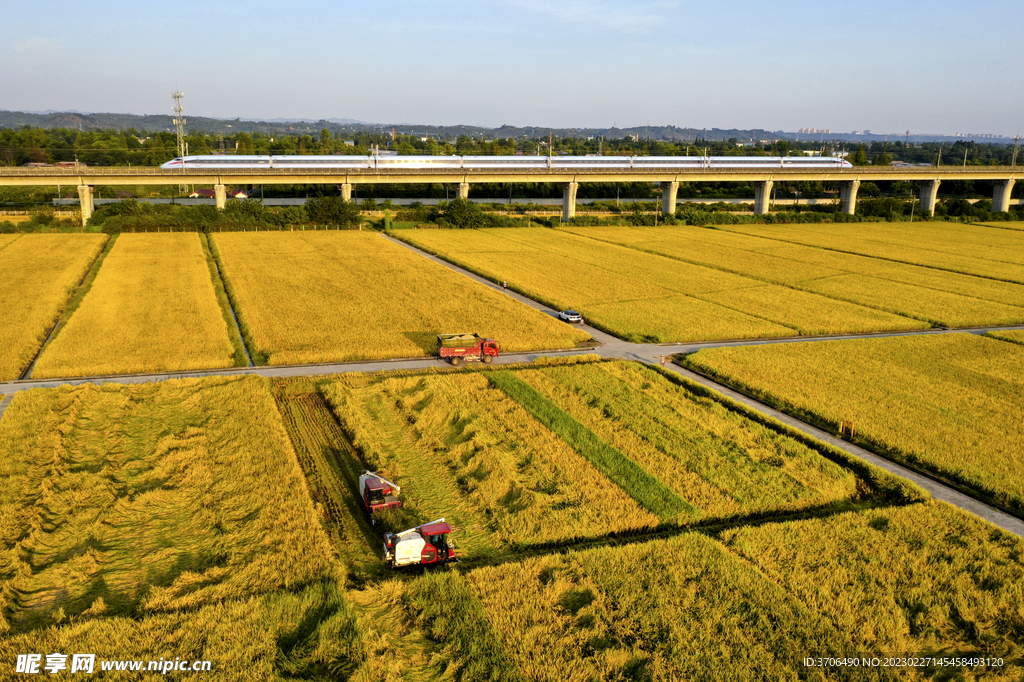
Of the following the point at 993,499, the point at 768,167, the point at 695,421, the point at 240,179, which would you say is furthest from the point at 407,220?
the point at 993,499

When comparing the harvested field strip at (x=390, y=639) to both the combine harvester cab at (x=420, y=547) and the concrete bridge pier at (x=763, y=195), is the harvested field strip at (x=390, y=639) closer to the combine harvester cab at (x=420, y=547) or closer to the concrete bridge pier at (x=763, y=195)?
the combine harvester cab at (x=420, y=547)

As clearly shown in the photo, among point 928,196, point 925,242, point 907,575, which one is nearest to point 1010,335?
point 907,575

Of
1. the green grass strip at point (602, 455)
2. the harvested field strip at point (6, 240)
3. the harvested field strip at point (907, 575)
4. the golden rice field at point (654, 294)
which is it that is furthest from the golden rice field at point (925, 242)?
the harvested field strip at point (6, 240)

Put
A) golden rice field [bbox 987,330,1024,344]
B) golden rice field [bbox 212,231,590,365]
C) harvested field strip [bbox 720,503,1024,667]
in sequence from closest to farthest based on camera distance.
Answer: harvested field strip [bbox 720,503,1024,667]
golden rice field [bbox 212,231,590,365]
golden rice field [bbox 987,330,1024,344]

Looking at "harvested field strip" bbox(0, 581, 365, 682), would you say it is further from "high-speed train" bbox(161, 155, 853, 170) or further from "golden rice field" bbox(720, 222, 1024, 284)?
"high-speed train" bbox(161, 155, 853, 170)

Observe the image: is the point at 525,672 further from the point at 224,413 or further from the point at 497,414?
the point at 224,413

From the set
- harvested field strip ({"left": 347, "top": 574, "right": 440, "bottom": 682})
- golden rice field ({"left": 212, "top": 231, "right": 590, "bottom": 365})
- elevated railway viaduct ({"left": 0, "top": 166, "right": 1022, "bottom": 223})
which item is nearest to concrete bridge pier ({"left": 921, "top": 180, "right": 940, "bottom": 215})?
elevated railway viaduct ({"left": 0, "top": 166, "right": 1022, "bottom": 223})

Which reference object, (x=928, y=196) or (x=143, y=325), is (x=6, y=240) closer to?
(x=143, y=325)

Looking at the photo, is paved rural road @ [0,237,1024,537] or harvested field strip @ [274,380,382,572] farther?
paved rural road @ [0,237,1024,537]
